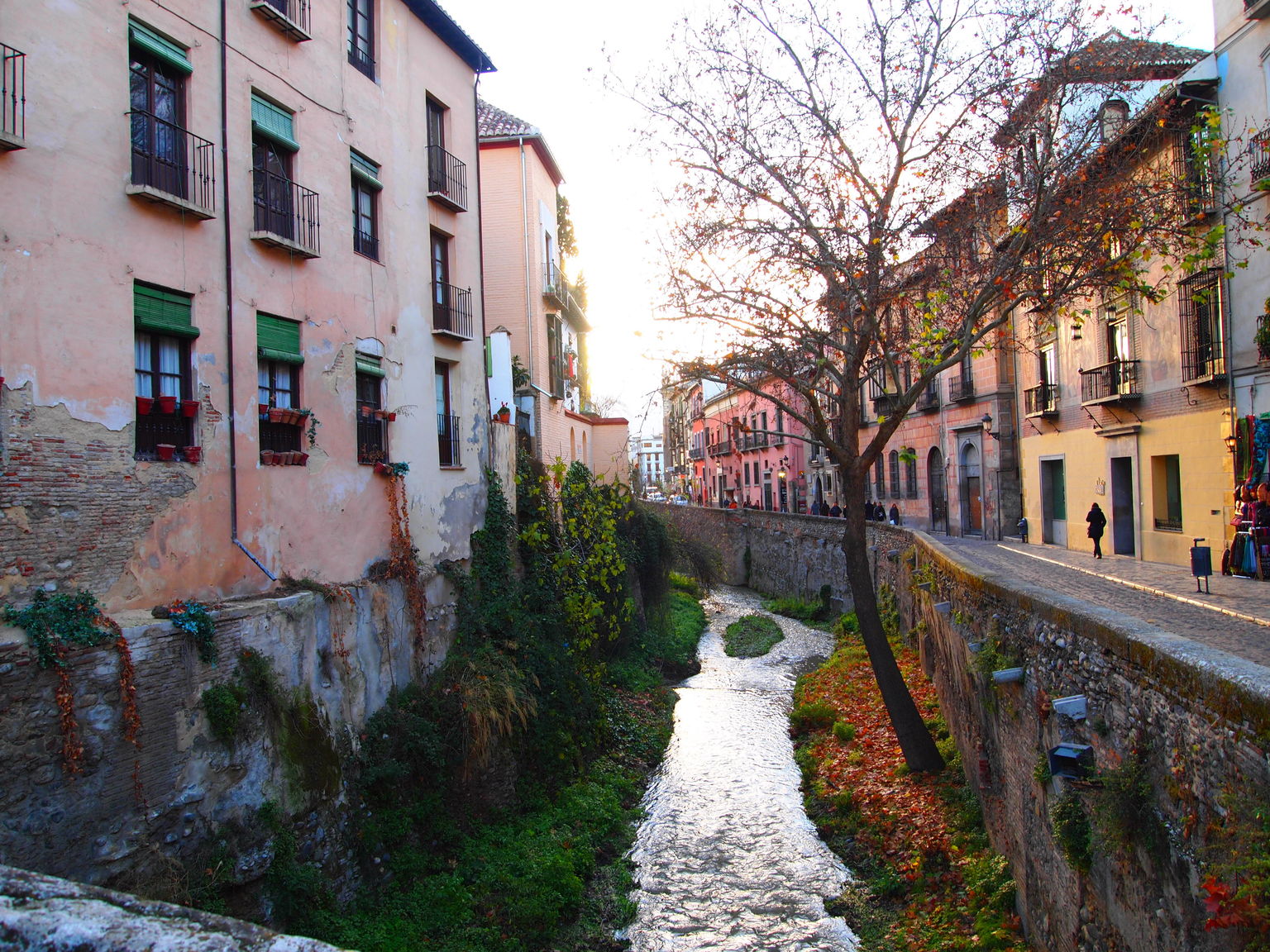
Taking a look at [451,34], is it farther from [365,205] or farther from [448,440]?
[448,440]

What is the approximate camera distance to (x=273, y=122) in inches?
394

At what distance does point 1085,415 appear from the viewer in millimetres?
21703

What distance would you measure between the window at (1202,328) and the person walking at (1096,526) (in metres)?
4.21

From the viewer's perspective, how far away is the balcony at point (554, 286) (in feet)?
75.9

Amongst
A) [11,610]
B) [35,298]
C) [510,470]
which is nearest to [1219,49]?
[510,470]

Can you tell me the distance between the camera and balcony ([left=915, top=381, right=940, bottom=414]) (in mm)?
30844

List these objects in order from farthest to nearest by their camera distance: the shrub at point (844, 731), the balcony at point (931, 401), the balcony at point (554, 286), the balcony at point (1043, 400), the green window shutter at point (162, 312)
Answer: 1. the balcony at point (931, 401)
2. the balcony at point (1043, 400)
3. the balcony at point (554, 286)
4. the shrub at point (844, 731)
5. the green window shutter at point (162, 312)

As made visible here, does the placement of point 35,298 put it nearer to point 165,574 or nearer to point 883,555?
point 165,574

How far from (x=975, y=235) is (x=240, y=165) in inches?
404

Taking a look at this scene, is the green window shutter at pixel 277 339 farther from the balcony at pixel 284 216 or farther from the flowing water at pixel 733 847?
the flowing water at pixel 733 847

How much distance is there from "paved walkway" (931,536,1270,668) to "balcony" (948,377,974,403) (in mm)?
7821

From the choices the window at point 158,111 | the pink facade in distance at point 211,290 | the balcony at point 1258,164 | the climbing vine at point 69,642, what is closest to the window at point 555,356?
the pink facade in distance at point 211,290

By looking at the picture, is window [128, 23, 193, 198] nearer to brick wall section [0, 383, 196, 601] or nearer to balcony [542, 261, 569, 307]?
brick wall section [0, 383, 196, 601]

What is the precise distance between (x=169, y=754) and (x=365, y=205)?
808 cm
